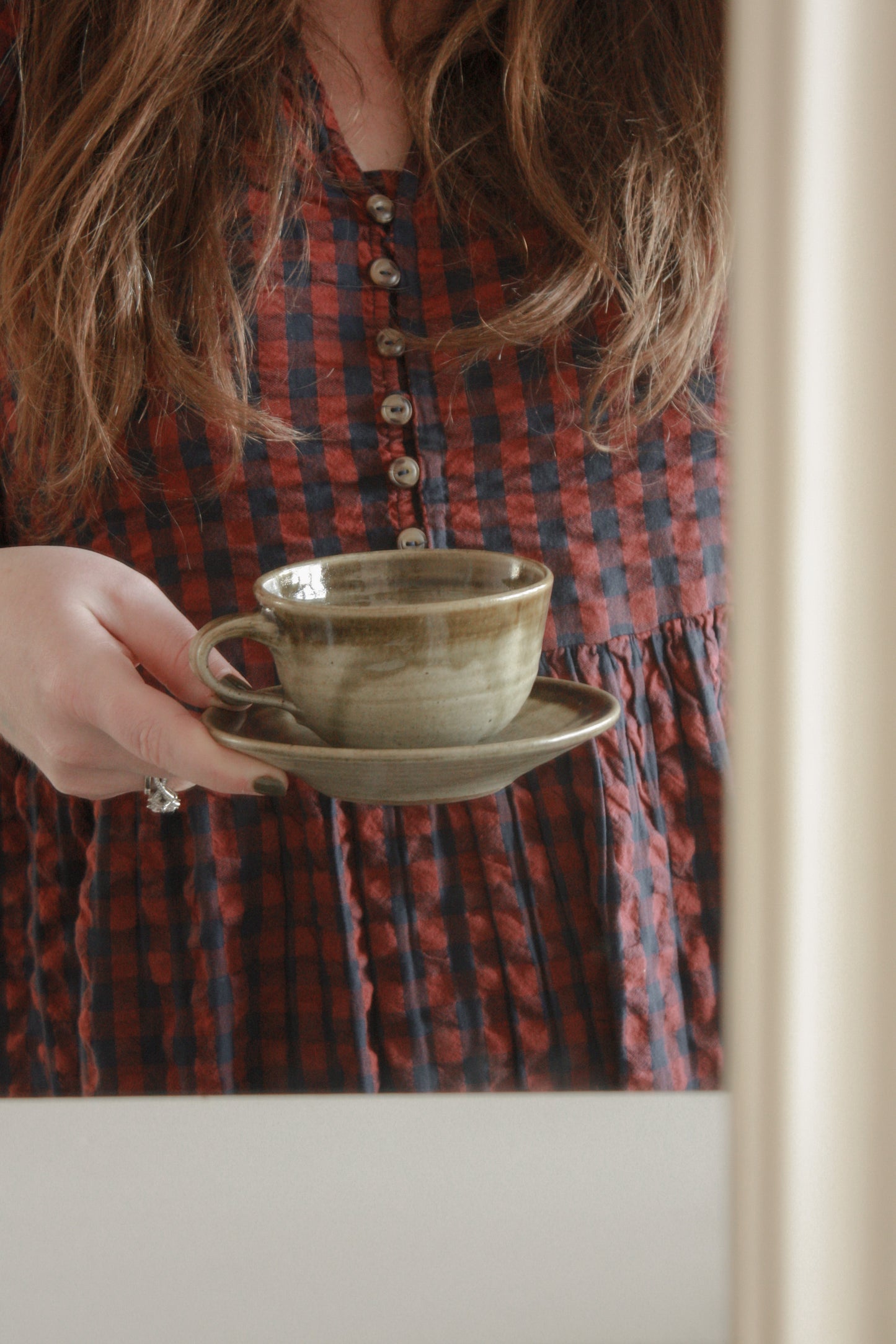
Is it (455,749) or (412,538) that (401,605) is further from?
(412,538)

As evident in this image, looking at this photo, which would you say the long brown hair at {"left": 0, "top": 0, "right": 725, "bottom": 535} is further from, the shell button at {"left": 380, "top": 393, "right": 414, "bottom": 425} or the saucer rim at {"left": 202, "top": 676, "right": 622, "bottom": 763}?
the saucer rim at {"left": 202, "top": 676, "right": 622, "bottom": 763}

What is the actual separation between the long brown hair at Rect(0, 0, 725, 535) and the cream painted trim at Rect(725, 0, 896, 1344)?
12.0 inches

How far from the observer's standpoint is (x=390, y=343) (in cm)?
35

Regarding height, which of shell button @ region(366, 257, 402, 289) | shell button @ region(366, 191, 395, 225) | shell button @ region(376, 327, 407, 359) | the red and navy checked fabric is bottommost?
the red and navy checked fabric

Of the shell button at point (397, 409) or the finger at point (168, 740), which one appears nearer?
the finger at point (168, 740)

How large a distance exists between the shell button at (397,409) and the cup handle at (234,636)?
154mm

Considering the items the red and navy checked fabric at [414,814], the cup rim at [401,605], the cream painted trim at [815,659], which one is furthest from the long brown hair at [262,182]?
the cream painted trim at [815,659]

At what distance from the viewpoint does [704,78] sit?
13.8 inches

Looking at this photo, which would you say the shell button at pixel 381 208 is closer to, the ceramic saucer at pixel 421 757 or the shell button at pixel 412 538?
the shell button at pixel 412 538

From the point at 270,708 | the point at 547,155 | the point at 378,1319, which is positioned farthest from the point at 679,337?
the point at 378,1319

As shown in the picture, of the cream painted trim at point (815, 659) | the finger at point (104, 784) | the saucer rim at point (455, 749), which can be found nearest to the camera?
the cream painted trim at point (815, 659)

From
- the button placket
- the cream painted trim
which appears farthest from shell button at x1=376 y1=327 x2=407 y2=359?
the cream painted trim

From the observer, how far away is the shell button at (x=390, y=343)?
0.34 meters

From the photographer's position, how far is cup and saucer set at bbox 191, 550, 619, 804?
18 centimetres
